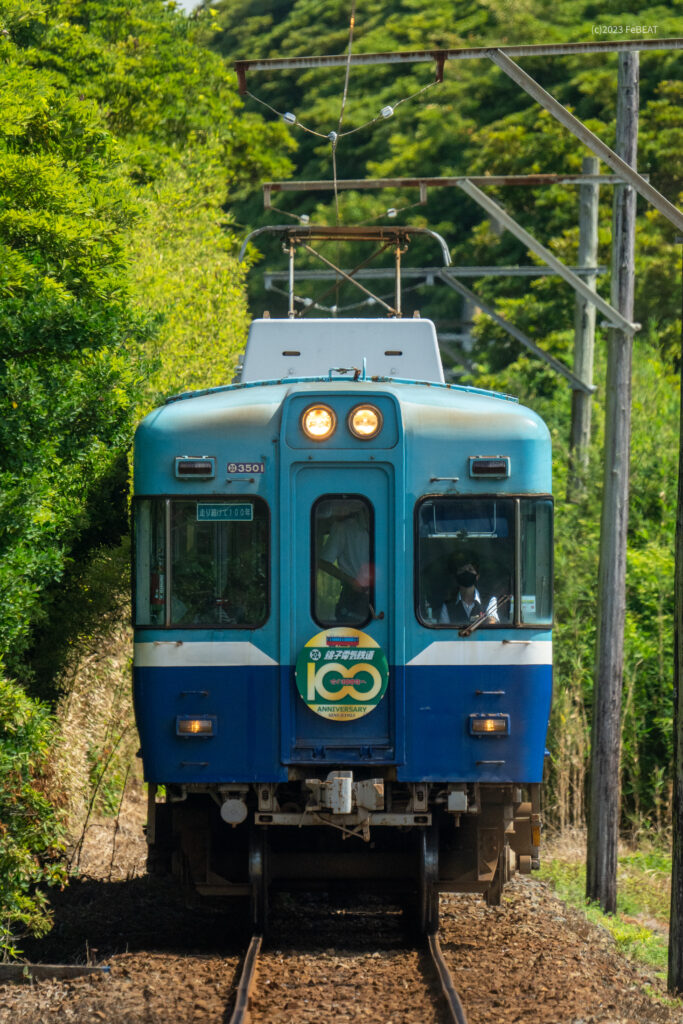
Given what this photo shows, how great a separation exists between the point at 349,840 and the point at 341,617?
170 cm

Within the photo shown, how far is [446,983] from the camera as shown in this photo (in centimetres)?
775

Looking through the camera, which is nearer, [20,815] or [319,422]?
[319,422]

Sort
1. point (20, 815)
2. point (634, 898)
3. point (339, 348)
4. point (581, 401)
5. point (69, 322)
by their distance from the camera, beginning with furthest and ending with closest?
point (581, 401), point (634, 898), point (339, 348), point (69, 322), point (20, 815)

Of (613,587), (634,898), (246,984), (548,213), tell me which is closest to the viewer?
(246,984)

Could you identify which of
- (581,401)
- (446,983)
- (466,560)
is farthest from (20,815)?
(581,401)

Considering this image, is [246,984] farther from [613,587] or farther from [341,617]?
[613,587]

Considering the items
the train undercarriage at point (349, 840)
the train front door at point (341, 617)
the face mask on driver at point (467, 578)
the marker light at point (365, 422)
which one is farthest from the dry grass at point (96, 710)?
the face mask on driver at point (467, 578)

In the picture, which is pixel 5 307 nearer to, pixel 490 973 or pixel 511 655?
pixel 511 655

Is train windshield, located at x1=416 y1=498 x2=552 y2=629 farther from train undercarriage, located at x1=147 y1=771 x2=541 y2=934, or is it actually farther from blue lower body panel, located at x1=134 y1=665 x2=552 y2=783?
train undercarriage, located at x1=147 y1=771 x2=541 y2=934

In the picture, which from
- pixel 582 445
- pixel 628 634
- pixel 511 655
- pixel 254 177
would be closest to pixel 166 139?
pixel 254 177

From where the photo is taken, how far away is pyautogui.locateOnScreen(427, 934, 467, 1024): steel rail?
717cm

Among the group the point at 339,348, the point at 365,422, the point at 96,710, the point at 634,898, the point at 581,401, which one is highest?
the point at 581,401

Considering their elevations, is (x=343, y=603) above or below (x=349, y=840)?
above

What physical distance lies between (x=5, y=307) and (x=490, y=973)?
18.7 feet
